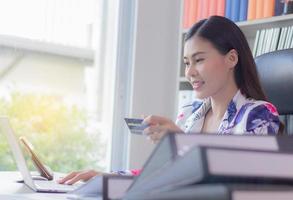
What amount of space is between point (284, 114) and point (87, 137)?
1.64m

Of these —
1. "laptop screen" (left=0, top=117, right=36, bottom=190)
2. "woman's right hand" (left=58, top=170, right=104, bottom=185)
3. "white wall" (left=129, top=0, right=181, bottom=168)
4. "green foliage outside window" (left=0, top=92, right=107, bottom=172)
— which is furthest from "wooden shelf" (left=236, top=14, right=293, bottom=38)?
"laptop screen" (left=0, top=117, right=36, bottom=190)

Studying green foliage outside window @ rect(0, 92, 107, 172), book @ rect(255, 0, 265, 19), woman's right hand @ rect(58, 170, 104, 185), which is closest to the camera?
woman's right hand @ rect(58, 170, 104, 185)

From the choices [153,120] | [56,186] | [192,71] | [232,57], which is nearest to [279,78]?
[232,57]

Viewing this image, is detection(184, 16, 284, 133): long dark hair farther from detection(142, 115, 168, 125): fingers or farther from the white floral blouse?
detection(142, 115, 168, 125): fingers

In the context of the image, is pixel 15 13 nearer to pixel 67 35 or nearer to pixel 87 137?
pixel 67 35

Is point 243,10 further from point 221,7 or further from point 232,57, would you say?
point 232,57

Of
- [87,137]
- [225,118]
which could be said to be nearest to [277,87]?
[225,118]

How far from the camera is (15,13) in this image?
276 cm

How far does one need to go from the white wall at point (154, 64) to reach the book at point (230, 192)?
245 cm

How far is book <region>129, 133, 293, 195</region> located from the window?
232 centimetres

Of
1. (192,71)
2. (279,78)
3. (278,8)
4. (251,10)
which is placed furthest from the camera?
(251,10)

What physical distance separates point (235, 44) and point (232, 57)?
4 centimetres

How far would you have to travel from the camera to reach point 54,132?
2848mm

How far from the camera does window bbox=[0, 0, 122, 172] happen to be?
2754 mm
